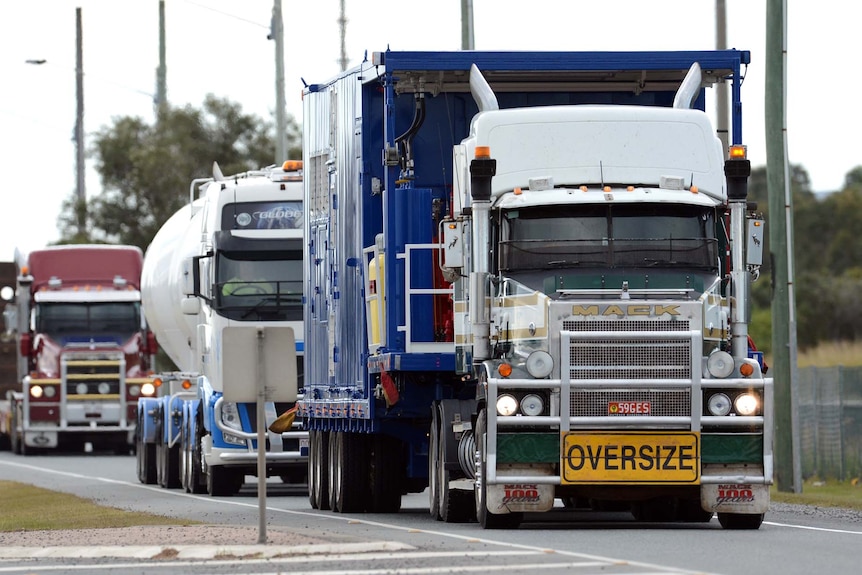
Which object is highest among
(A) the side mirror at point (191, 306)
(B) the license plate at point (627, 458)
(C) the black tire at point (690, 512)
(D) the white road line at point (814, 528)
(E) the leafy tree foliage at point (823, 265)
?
(E) the leafy tree foliage at point (823, 265)

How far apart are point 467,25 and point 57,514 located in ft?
46.2

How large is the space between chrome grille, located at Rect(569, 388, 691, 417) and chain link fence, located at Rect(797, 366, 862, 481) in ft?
50.9

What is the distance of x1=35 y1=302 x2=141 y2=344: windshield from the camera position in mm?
47781

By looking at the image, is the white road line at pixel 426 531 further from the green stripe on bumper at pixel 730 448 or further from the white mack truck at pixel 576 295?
the green stripe on bumper at pixel 730 448

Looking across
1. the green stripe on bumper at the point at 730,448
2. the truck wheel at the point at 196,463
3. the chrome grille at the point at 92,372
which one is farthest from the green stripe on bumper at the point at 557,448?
the chrome grille at the point at 92,372

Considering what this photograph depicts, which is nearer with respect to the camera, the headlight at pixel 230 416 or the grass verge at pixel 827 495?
the grass verge at pixel 827 495

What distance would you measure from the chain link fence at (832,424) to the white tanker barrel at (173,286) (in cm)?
980

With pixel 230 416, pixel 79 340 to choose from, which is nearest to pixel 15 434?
pixel 79 340

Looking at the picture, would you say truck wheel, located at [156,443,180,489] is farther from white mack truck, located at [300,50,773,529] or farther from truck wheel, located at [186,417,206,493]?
white mack truck, located at [300,50,773,529]

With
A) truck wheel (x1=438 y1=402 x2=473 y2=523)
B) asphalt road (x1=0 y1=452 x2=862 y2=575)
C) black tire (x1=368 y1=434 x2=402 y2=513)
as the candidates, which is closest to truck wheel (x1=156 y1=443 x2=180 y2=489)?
asphalt road (x1=0 y1=452 x2=862 y2=575)

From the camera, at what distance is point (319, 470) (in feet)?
84.2

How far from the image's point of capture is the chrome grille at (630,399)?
18828 millimetres

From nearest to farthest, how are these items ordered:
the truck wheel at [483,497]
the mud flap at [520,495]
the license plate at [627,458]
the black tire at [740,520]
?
the license plate at [627,458] → the mud flap at [520,495] → the truck wheel at [483,497] → the black tire at [740,520]

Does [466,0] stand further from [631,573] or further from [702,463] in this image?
[631,573]
